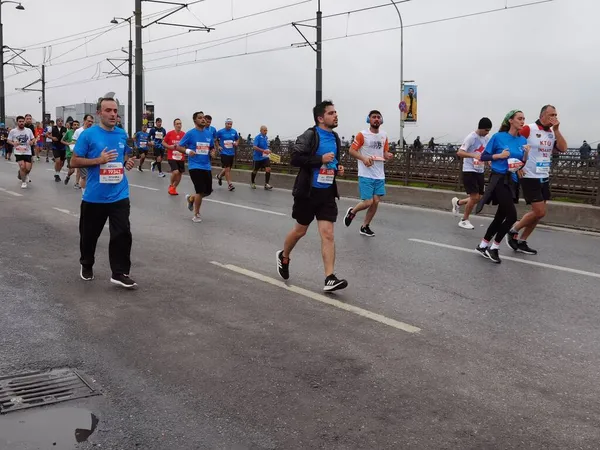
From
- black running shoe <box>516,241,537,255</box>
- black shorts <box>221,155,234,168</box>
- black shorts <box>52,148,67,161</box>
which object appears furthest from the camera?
black shorts <box>52,148,67,161</box>

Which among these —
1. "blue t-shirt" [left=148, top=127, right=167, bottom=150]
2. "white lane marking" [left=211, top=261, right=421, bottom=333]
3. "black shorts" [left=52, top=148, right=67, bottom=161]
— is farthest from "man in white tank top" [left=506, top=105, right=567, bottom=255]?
"blue t-shirt" [left=148, top=127, right=167, bottom=150]

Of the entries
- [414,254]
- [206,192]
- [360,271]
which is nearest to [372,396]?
[360,271]

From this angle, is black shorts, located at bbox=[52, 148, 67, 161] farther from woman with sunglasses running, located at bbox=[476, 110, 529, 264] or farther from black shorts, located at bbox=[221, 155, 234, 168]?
woman with sunglasses running, located at bbox=[476, 110, 529, 264]

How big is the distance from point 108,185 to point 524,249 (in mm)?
5330

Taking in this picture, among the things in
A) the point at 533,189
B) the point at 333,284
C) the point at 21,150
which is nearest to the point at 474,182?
the point at 533,189

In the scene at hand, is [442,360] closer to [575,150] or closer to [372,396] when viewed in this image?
[372,396]

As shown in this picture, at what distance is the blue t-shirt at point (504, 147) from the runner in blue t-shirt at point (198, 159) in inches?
194

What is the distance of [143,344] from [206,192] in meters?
6.82

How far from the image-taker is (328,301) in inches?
237

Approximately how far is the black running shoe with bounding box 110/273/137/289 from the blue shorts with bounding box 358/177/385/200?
455cm

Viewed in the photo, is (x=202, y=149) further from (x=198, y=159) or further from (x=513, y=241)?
(x=513, y=241)

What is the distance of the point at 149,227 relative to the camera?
10.4m

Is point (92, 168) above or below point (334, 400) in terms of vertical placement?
above

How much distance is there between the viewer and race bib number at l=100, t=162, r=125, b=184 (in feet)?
21.0
